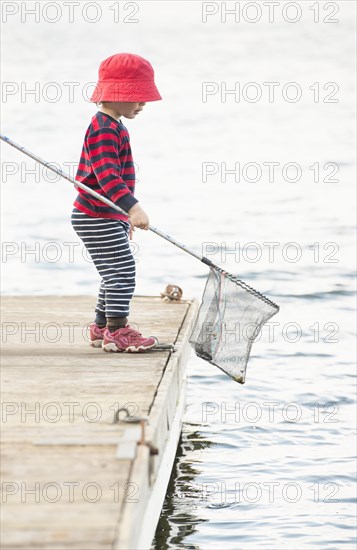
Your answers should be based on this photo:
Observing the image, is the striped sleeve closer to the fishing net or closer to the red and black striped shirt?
the red and black striped shirt

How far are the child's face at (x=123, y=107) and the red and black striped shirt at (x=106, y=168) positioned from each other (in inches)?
1.8

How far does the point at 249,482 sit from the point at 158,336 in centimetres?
99

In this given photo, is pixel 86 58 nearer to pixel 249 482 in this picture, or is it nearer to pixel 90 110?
pixel 90 110

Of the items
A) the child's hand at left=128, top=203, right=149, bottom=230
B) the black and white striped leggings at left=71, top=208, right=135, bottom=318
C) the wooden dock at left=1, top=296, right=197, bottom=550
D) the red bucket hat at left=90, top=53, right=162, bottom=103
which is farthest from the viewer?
the black and white striped leggings at left=71, top=208, right=135, bottom=318

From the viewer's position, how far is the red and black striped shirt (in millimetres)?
6059

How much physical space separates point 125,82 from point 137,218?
70 centimetres

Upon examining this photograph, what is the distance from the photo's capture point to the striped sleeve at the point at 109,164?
6.05 meters

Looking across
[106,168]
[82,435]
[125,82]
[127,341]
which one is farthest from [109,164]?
[82,435]

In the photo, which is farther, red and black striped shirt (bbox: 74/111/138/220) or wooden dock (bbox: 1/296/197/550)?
red and black striped shirt (bbox: 74/111/138/220)

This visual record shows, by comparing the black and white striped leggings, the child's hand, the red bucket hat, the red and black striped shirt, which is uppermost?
the red bucket hat

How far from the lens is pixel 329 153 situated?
1956 cm

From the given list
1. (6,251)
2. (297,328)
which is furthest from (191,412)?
(6,251)

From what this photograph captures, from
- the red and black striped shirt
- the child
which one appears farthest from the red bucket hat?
the red and black striped shirt

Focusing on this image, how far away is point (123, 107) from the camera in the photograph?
6168 millimetres
